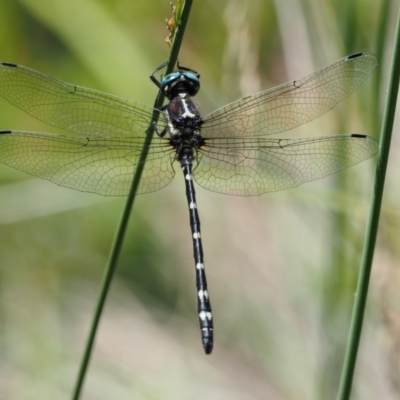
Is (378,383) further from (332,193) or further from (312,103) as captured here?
(312,103)

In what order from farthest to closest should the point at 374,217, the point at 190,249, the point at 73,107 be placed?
the point at 190,249
the point at 73,107
the point at 374,217

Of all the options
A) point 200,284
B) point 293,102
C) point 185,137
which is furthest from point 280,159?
point 200,284

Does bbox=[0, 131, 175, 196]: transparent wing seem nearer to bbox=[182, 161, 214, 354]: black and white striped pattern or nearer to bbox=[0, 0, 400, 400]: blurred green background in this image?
bbox=[182, 161, 214, 354]: black and white striped pattern

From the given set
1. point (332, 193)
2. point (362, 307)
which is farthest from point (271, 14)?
point (362, 307)

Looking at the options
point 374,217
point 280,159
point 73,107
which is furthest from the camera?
point 280,159

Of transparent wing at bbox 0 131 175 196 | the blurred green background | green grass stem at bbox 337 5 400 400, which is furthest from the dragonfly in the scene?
green grass stem at bbox 337 5 400 400

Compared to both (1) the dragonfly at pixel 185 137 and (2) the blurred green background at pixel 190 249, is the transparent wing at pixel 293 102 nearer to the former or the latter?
(1) the dragonfly at pixel 185 137

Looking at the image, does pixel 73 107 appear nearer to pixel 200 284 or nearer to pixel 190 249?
pixel 200 284
